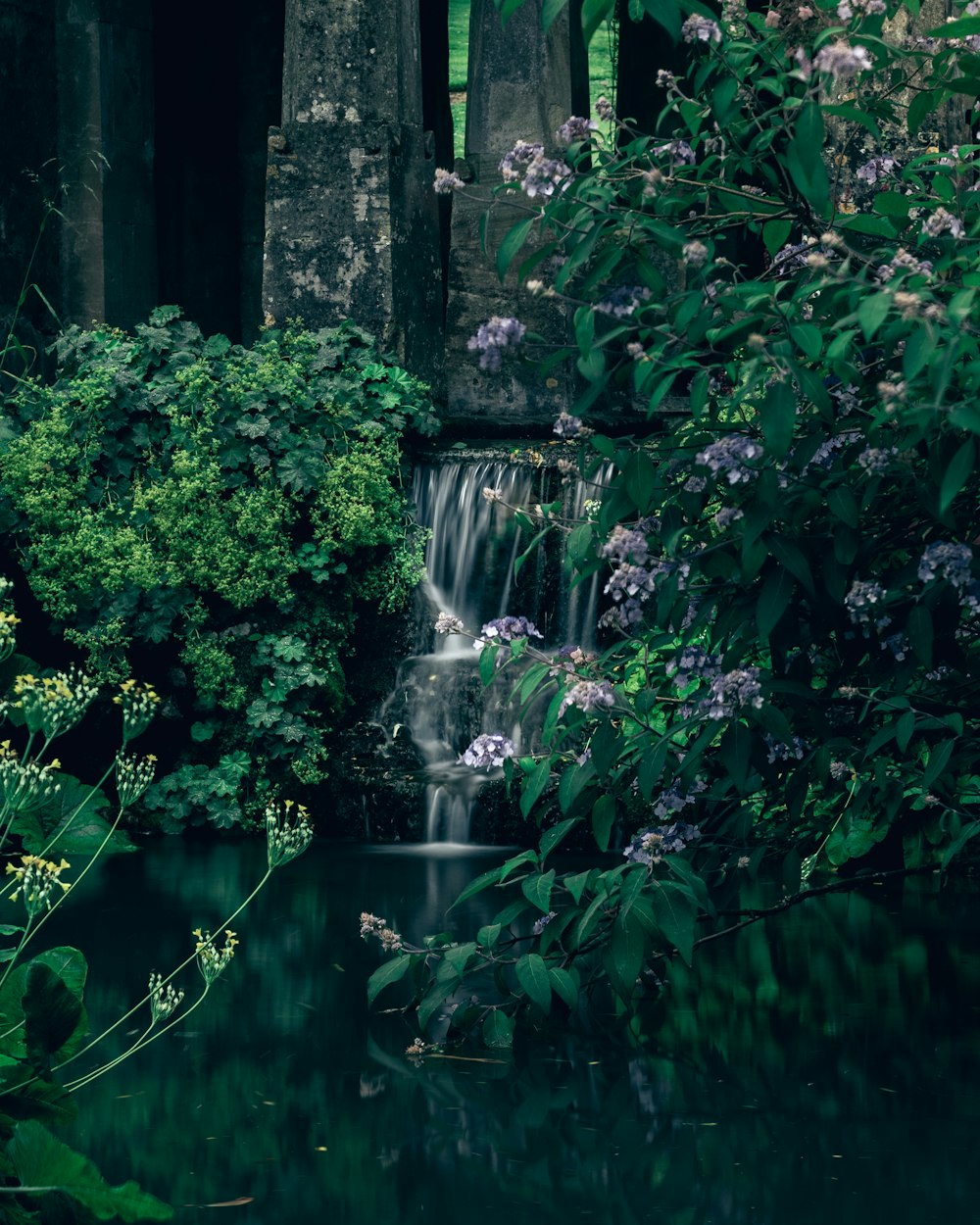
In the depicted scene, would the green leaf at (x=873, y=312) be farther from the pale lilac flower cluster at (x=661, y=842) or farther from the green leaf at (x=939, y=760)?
the pale lilac flower cluster at (x=661, y=842)

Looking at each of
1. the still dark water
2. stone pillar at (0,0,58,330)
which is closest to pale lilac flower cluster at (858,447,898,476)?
the still dark water

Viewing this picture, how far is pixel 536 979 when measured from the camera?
5484mm

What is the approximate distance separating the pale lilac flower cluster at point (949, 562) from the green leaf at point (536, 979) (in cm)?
165

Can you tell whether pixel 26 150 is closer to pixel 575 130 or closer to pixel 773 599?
pixel 575 130

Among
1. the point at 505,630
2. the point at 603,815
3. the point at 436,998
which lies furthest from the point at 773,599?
the point at 436,998

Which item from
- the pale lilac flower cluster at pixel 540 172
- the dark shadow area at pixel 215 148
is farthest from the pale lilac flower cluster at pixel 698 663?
the dark shadow area at pixel 215 148

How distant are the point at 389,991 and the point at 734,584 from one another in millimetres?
2437

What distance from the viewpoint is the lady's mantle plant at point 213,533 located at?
10578 mm

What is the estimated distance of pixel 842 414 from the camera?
5059mm

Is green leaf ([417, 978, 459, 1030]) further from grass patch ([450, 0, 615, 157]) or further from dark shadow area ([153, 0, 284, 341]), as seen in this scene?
grass patch ([450, 0, 615, 157])

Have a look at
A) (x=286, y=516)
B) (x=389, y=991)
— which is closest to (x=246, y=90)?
(x=286, y=516)

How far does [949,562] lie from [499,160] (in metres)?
9.22

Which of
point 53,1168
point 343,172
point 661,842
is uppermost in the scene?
point 343,172

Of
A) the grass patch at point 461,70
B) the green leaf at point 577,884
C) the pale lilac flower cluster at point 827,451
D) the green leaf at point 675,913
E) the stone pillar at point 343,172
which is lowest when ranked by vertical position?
the green leaf at point 675,913
